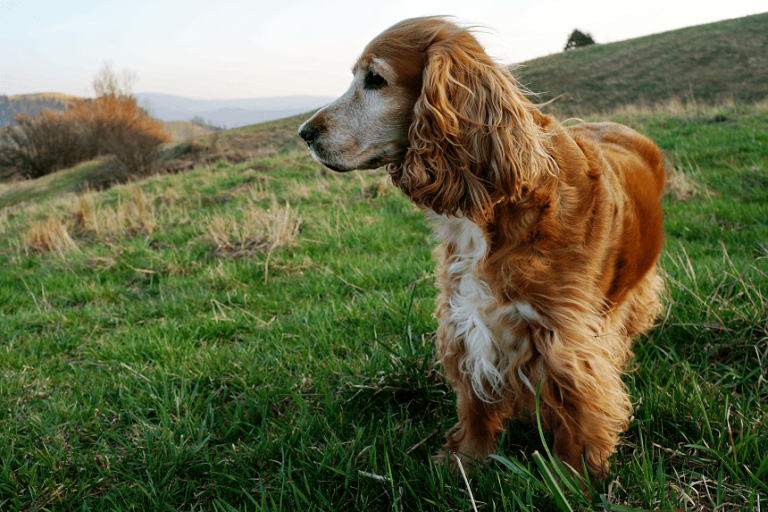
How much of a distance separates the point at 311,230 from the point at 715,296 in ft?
12.8

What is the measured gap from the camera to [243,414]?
2.28 m

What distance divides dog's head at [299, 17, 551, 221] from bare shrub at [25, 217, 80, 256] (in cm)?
513

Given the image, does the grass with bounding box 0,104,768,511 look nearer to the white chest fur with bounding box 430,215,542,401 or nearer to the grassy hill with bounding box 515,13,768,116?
the white chest fur with bounding box 430,215,542,401

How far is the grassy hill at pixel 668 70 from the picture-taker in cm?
2209

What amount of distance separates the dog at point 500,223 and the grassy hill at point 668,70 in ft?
62.3

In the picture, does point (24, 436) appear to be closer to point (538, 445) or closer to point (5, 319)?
point (5, 319)

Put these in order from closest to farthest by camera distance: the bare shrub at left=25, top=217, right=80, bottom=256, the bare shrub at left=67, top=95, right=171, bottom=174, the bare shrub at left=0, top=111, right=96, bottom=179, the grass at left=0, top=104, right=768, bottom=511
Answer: the grass at left=0, top=104, right=768, bottom=511
the bare shrub at left=25, top=217, right=80, bottom=256
the bare shrub at left=67, top=95, right=171, bottom=174
the bare shrub at left=0, top=111, right=96, bottom=179

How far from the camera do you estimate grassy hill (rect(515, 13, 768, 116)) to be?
72.5 feet

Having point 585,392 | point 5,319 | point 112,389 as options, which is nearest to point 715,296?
point 585,392

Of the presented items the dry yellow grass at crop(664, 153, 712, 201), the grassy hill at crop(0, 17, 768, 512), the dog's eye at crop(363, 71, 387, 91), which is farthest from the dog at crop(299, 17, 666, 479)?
the dry yellow grass at crop(664, 153, 712, 201)

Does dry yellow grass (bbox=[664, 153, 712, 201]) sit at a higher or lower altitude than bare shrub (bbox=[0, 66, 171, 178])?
lower

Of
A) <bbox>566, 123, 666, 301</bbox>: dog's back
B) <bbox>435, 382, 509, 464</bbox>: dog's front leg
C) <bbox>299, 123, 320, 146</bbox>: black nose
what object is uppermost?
<bbox>299, 123, 320, 146</bbox>: black nose

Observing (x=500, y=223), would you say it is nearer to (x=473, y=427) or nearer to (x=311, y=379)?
(x=473, y=427)

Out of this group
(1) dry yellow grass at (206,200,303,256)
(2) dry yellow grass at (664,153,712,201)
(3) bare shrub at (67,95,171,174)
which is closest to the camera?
(1) dry yellow grass at (206,200,303,256)
